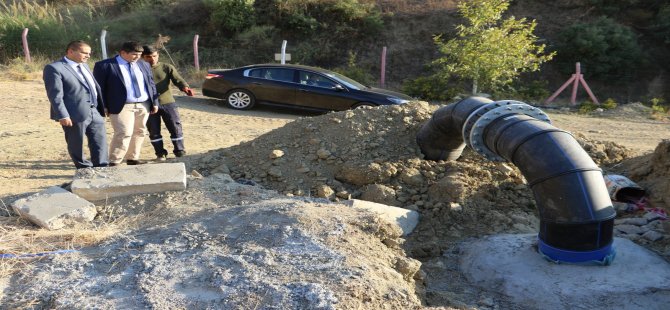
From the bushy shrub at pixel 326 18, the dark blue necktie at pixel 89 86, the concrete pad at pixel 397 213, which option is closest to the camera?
the concrete pad at pixel 397 213

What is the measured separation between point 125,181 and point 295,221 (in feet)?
6.10

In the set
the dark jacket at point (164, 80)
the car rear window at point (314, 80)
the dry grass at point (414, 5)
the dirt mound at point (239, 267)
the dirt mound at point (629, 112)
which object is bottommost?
the dirt mound at point (629, 112)

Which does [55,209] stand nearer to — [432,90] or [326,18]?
[432,90]

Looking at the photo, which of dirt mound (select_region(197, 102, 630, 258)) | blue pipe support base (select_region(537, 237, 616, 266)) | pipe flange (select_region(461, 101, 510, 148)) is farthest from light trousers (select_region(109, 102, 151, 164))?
blue pipe support base (select_region(537, 237, 616, 266))

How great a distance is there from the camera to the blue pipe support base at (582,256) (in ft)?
13.4

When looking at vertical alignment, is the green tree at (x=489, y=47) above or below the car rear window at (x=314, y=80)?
above

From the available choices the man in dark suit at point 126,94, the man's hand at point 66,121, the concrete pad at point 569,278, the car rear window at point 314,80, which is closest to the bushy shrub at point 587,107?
the car rear window at point 314,80

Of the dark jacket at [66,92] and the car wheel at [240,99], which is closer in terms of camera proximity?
the dark jacket at [66,92]

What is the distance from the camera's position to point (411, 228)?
5074 mm

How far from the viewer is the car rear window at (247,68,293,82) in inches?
A: 466

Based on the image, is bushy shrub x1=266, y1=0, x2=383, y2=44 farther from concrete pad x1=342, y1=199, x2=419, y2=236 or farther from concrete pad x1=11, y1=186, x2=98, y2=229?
concrete pad x1=11, y1=186, x2=98, y2=229

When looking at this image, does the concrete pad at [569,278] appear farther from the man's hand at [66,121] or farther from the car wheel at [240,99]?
the car wheel at [240,99]

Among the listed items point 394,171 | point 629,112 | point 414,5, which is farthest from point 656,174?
point 414,5

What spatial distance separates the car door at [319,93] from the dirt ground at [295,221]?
10.5 ft
